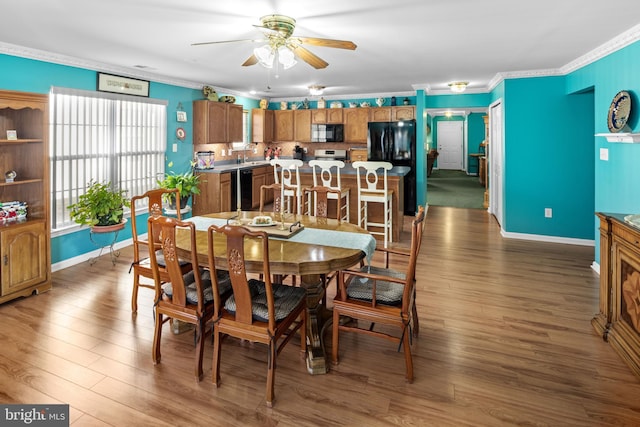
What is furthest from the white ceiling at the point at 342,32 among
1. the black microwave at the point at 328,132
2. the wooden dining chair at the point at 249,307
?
the black microwave at the point at 328,132

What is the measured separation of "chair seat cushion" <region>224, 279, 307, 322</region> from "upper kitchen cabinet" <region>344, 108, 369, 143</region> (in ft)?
18.8

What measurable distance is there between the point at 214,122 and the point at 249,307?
194 inches

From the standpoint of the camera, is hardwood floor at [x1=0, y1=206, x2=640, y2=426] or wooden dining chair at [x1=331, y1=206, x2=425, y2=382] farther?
wooden dining chair at [x1=331, y1=206, x2=425, y2=382]

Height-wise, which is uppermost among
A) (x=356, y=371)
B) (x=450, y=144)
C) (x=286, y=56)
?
(x=450, y=144)

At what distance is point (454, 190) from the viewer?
35.1 ft

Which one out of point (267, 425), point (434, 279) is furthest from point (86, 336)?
point (434, 279)

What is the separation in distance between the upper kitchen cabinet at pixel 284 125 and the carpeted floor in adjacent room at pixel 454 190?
3506 millimetres

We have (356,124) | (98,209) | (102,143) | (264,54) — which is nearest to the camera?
(264,54)

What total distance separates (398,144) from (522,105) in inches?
90.0

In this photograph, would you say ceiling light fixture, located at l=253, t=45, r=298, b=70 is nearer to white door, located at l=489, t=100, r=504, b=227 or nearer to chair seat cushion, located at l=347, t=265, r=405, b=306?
chair seat cushion, located at l=347, t=265, r=405, b=306

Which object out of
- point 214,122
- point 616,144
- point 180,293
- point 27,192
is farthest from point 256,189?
point 616,144

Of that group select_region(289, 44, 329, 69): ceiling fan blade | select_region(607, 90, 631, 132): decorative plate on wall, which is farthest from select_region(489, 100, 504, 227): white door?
select_region(289, 44, 329, 69): ceiling fan blade

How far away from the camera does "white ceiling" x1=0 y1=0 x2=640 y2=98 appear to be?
8.90 feet

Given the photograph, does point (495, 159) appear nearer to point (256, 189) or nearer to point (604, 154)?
point (604, 154)
